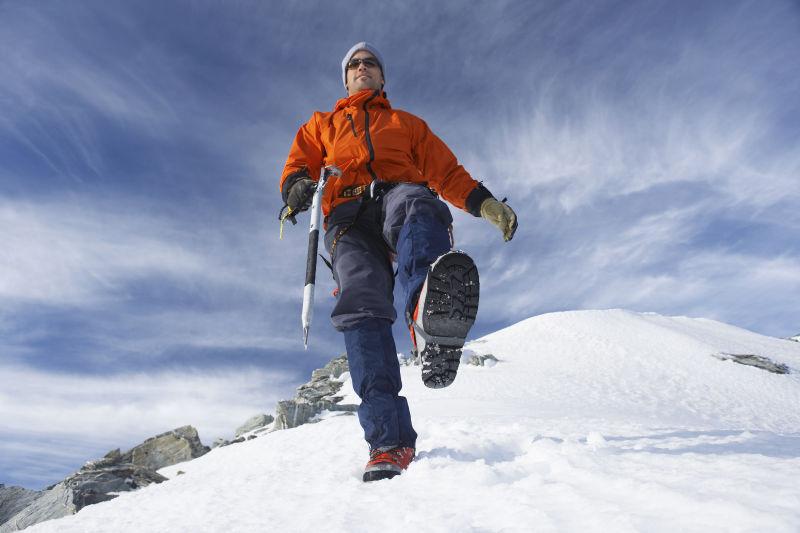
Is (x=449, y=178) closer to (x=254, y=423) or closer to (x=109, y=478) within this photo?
(x=109, y=478)

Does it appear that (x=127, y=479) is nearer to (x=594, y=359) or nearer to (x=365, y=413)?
(x=365, y=413)

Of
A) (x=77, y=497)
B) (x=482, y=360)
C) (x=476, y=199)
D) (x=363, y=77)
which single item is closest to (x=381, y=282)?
(x=476, y=199)

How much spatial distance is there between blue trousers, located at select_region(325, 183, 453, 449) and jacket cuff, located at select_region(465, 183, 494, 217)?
561mm

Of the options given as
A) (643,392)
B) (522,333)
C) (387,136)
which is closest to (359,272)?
(387,136)

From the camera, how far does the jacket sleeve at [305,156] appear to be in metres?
3.48

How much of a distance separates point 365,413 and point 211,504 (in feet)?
3.07

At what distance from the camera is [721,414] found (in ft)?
30.7

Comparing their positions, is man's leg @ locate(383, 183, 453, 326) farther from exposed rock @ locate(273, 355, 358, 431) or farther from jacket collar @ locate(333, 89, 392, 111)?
exposed rock @ locate(273, 355, 358, 431)

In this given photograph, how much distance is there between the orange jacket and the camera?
3.27m

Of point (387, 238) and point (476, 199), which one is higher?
point (476, 199)

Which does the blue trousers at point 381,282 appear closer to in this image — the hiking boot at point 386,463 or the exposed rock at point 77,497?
the hiking boot at point 386,463

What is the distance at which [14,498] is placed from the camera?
893 cm

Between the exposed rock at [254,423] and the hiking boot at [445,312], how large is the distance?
46.2 ft

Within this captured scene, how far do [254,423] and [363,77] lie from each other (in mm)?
14064
